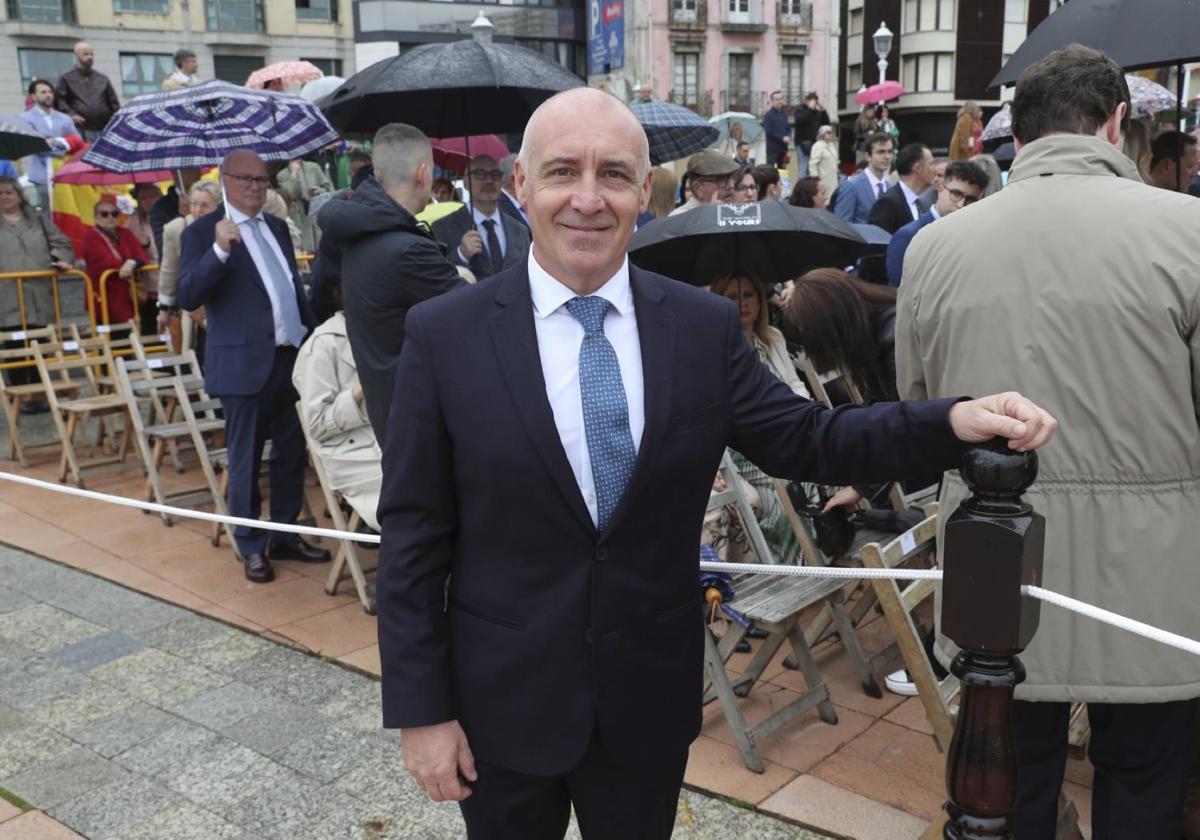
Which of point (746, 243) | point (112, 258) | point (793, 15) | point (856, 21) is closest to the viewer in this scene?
point (746, 243)

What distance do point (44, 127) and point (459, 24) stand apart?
112ft

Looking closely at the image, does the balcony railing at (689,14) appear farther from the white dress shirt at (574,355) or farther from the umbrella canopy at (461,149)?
the white dress shirt at (574,355)

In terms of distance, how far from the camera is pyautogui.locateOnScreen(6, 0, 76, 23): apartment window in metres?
36.2

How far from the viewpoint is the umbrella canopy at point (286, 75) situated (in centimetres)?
1296

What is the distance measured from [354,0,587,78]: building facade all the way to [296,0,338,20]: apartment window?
154 centimetres

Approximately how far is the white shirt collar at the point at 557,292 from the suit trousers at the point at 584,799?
0.77 m

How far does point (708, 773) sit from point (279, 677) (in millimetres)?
1846

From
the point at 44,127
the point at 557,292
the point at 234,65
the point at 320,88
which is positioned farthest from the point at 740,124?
the point at 234,65

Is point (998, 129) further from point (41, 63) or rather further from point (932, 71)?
point (932, 71)

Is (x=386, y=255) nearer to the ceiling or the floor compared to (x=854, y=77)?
nearer to the floor

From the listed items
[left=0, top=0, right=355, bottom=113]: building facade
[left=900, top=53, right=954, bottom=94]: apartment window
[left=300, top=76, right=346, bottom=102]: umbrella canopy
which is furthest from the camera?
[left=900, top=53, right=954, bottom=94]: apartment window

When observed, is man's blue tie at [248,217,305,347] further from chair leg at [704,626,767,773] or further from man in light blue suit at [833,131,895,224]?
man in light blue suit at [833,131,895,224]

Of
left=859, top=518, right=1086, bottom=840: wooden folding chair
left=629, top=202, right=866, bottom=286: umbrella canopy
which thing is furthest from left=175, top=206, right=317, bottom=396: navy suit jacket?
left=859, top=518, right=1086, bottom=840: wooden folding chair

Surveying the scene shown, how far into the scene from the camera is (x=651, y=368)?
197 cm
